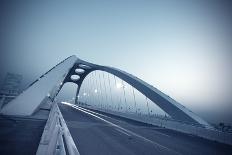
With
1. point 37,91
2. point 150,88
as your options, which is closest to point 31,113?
point 37,91

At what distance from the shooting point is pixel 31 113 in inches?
802

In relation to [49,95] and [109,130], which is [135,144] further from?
[49,95]

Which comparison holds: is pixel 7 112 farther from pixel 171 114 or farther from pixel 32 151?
pixel 171 114

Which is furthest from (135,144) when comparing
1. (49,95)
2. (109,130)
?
(49,95)

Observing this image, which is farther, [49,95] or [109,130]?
[49,95]

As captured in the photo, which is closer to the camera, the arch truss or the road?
the road

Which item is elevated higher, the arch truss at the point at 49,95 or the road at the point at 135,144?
the arch truss at the point at 49,95

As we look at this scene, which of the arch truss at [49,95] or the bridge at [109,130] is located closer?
the bridge at [109,130]

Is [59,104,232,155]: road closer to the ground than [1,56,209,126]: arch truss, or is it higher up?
closer to the ground

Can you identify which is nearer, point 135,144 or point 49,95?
point 135,144

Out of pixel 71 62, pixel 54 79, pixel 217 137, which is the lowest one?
pixel 217 137

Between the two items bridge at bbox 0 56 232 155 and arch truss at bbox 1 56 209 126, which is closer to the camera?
bridge at bbox 0 56 232 155

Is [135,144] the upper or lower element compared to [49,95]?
lower

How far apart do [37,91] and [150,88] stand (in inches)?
655
